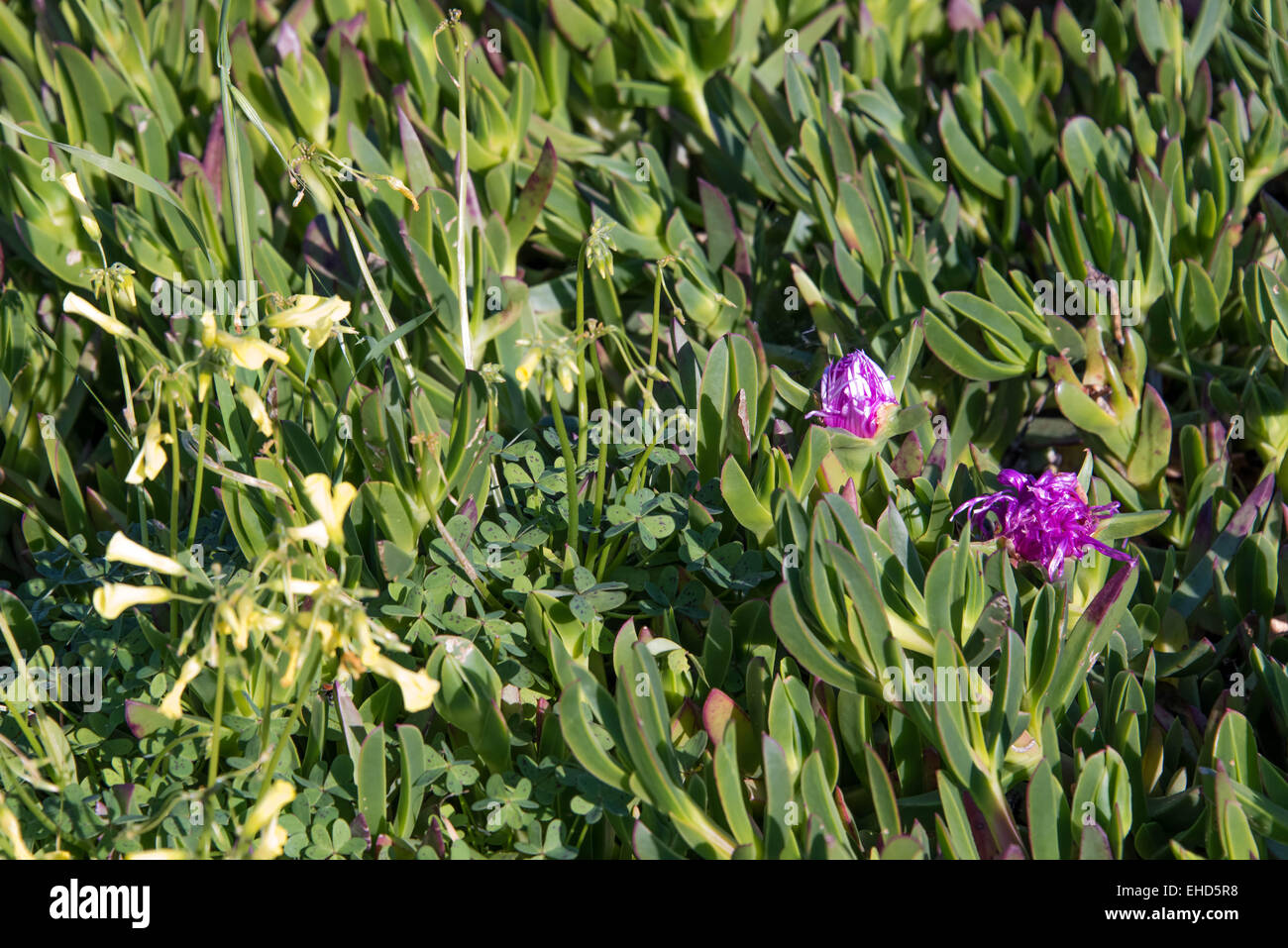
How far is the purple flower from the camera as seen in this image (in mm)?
1535

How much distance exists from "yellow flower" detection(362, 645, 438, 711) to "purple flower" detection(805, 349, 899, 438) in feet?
2.48

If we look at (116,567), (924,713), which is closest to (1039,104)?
(924,713)

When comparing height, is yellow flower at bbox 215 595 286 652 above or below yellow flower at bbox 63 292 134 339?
below

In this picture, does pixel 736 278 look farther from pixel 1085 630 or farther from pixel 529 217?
pixel 1085 630

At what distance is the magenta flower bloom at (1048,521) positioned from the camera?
1.43 m

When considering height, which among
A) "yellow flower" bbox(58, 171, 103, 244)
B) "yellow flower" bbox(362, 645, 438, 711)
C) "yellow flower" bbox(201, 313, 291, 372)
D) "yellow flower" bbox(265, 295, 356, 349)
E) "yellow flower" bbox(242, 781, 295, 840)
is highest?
"yellow flower" bbox(58, 171, 103, 244)

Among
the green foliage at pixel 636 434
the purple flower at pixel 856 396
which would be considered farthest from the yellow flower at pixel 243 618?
the purple flower at pixel 856 396

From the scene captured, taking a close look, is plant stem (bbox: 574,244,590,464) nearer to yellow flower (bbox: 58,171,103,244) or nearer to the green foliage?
the green foliage

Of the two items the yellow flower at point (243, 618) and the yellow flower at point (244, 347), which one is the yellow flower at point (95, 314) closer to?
the yellow flower at point (244, 347)

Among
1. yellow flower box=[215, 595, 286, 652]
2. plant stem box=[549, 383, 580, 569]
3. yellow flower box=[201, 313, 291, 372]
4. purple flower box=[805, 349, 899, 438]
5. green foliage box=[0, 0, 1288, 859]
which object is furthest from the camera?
purple flower box=[805, 349, 899, 438]

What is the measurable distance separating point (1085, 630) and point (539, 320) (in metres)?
1.03

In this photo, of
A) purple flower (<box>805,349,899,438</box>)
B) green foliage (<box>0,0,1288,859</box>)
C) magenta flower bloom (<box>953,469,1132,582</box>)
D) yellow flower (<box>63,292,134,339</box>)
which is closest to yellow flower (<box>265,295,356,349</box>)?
green foliage (<box>0,0,1288,859</box>)

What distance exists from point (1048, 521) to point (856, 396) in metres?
0.30

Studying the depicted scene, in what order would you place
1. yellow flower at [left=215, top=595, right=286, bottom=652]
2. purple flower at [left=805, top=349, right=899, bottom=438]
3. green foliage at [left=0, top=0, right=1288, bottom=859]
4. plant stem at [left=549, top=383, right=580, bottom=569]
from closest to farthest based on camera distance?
yellow flower at [left=215, top=595, right=286, bottom=652], green foliage at [left=0, top=0, right=1288, bottom=859], plant stem at [left=549, top=383, right=580, bottom=569], purple flower at [left=805, top=349, right=899, bottom=438]
